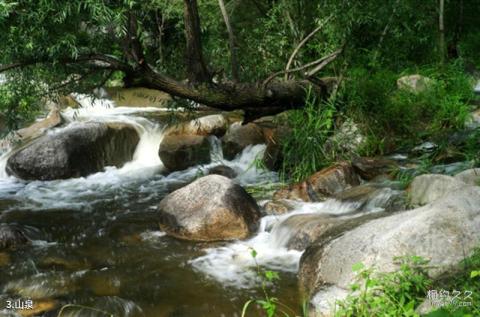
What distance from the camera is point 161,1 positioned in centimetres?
939

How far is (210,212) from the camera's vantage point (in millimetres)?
6152

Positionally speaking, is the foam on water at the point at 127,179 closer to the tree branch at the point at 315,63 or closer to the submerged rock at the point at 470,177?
the tree branch at the point at 315,63

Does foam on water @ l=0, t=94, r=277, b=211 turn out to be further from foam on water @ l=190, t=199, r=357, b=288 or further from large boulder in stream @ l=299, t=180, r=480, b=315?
large boulder in stream @ l=299, t=180, r=480, b=315

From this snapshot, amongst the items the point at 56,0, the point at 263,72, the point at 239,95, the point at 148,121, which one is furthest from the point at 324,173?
the point at 148,121

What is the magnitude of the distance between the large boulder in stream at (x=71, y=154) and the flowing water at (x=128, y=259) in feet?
2.99

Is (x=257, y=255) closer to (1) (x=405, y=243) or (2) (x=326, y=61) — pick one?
(1) (x=405, y=243)

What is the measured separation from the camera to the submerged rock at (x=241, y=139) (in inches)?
386

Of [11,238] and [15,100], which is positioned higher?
[15,100]

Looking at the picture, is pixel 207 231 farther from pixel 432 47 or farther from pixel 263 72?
pixel 432 47

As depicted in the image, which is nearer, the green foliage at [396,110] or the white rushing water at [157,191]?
the white rushing water at [157,191]

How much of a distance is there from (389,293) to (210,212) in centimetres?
313

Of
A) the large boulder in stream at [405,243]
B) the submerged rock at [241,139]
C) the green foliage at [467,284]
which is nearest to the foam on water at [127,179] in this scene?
the submerged rock at [241,139]

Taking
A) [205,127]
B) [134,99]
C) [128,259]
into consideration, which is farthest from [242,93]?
[134,99]

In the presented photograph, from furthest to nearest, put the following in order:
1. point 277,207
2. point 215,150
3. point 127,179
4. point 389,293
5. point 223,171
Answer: point 215,150, point 127,179, point 223,171, point 277,207, point 389,293
